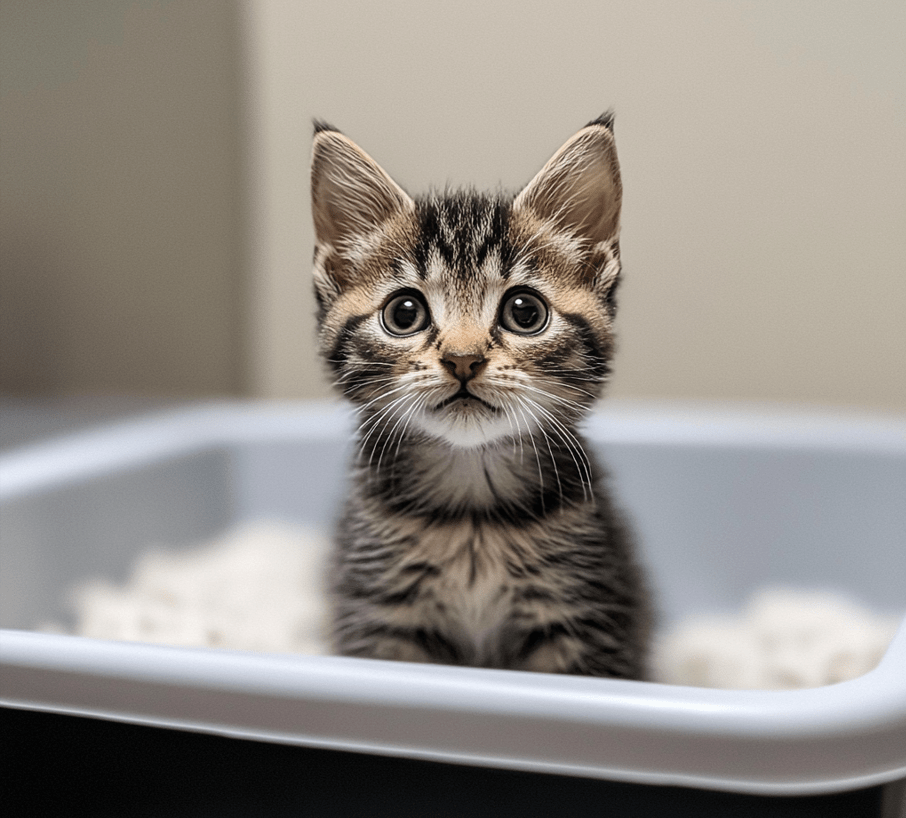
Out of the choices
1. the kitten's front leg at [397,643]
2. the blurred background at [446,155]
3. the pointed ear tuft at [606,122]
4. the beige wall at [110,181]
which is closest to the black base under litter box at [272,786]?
the kitten's front leg at [397,643]

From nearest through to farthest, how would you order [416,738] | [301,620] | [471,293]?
[416,738], [471,293], [301,620]

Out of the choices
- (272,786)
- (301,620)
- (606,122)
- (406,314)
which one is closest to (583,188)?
(606,122)

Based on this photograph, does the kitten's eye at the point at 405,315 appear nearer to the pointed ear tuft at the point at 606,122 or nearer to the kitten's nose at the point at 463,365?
the kitten's nose at the point at 463,365

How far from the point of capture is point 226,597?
1134mm

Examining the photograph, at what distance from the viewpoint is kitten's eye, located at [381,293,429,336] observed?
0.59 metres

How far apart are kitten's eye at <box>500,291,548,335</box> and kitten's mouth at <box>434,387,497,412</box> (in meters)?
0.06

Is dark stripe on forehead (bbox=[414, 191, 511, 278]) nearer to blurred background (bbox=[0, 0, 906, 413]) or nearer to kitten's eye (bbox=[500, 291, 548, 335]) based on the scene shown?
kitten's eye (bbox=[500, 291, 548, 335])

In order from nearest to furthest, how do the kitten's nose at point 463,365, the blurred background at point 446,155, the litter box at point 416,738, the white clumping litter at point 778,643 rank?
1. the litter box at point 416,738
2. the kitten's nose at point 463,365
3. the white clumping litter at point 778,643
4. the blurred background at point 446,155

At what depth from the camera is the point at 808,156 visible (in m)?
1.20

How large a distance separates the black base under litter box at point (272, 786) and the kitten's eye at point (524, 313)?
29cm

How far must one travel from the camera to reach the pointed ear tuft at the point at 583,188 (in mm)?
563

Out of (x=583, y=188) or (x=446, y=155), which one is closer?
(x=583, y=188)

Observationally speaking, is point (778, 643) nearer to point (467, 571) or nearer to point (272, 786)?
point (467, 571)

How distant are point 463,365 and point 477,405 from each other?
0.03m
